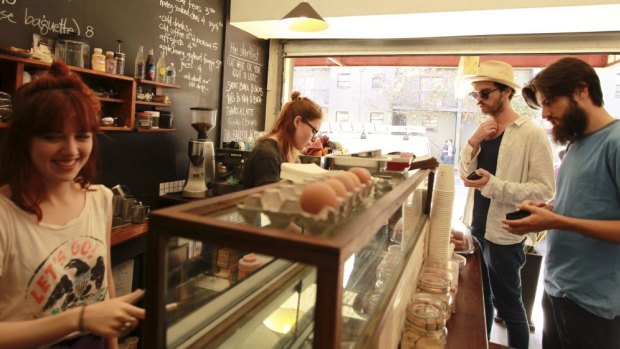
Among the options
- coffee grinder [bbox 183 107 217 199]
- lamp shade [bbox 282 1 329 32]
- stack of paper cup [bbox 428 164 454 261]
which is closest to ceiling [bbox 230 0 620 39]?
lamp shade [bbox 282 1 329 32]

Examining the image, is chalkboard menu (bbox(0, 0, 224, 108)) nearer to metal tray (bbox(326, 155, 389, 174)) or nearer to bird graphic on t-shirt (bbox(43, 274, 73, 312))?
bird graphic on t-shirt (bbox(43, 274, 73, 312))

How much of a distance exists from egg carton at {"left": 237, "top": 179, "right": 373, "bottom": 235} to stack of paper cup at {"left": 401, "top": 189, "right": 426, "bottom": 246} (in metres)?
1.01

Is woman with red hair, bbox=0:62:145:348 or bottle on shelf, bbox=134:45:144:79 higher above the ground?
bottle on shelf, bbox=134:45:144:79

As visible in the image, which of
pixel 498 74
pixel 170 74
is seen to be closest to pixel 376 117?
pixel 498 74

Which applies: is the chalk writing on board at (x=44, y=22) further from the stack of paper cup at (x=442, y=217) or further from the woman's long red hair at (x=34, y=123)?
the stack of paper cup at (x=442, y=217)

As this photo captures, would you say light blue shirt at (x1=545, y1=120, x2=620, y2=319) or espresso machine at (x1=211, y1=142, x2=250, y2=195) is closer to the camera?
light blue shirt at (x1=545, y1=120, x2=620, y2=319)

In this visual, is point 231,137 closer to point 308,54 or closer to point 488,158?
point 308,54

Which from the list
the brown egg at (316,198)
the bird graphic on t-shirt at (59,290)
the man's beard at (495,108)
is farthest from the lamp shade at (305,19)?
the brown egg at (316,198)

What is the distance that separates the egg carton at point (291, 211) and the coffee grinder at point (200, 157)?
2798mm

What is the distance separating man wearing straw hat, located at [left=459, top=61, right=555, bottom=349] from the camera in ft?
7.65

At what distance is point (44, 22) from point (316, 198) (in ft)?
8.66

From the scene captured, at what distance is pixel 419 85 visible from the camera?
4.87 meters

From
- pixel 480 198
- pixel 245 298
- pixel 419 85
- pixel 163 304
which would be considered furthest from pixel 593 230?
pixel 419 85

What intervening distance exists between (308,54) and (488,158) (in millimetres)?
2781
